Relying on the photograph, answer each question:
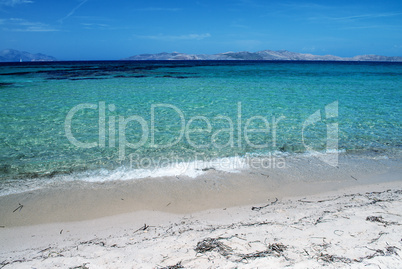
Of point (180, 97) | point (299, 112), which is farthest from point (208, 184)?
point (180, 97)

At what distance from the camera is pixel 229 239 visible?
3.01m

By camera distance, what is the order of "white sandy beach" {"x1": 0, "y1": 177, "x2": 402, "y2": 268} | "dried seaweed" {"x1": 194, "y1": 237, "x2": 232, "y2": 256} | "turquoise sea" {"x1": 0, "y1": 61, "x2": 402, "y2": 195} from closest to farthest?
"white sandy beach" {"x1": 0, "y1": 177, "x2": 402, "y2": 268} → "dried seaweed" {"x1": 194, "y1": 237, "x2": 232, "y2": 256} → "turquoise sea" {"x1": 0, "y1": 61, "x2": 402, "y2": 195}

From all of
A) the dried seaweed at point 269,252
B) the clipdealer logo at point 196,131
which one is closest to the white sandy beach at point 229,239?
the dried seaweed at point 269,252

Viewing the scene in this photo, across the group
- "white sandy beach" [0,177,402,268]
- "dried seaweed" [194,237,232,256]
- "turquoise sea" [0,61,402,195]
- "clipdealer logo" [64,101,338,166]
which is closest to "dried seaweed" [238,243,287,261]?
"white sandy beach" [0,177,402,268]

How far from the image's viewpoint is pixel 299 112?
10977 millimetres

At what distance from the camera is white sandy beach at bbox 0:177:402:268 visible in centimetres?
265

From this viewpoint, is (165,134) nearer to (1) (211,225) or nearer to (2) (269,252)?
(1) (211,225)

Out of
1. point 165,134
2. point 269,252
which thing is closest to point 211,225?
point 269,252

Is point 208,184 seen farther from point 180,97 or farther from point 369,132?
point 180,97

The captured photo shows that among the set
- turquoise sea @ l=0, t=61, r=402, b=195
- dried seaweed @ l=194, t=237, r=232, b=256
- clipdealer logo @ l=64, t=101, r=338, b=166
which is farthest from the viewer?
clipdealer logo @ l=64, t=101, r=338, b=166

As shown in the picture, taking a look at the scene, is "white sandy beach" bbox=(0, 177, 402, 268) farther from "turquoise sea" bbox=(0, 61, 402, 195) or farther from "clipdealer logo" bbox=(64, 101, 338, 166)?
"clipdealer logo" bbox=(64, 101, 338, 166)

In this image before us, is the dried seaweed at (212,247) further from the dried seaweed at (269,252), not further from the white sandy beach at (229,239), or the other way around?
the dried seaweed at (269,252)

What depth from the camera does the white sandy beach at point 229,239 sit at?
104 inches

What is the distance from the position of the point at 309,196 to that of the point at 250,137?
335cm
